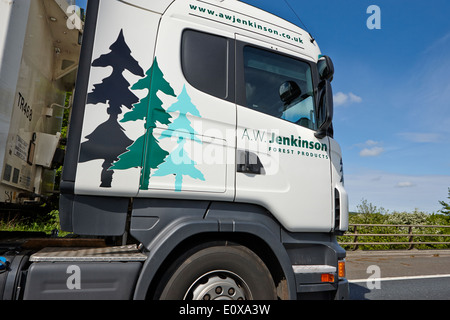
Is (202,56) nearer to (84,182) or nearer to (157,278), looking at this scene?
(84,182)

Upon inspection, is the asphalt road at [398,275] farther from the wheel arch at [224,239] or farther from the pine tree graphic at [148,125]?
the pine tree graphic at [148,125]

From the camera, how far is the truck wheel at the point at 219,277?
2.37 meters

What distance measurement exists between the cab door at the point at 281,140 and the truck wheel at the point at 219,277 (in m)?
0.46

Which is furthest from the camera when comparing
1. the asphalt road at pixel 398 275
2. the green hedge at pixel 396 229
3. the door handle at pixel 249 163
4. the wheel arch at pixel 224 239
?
the green hedge at pixel 396 229

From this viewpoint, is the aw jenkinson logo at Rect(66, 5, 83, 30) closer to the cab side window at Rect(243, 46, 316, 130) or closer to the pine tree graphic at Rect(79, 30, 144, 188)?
the pine tree graphic at Rect(79, 30, 144, 188)

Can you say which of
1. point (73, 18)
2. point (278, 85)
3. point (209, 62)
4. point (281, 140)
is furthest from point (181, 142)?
point (73, 18)

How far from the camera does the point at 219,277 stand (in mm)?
2496

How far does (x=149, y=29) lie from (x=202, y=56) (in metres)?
0.50

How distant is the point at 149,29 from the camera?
103 inches

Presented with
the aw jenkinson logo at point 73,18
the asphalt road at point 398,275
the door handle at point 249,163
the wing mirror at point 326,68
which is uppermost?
the aw jenkinson logo at point 73,18

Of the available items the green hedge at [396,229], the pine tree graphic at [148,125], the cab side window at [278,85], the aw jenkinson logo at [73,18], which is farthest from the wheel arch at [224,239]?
the green hedge at [396,229]

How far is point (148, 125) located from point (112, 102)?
1.07 feet

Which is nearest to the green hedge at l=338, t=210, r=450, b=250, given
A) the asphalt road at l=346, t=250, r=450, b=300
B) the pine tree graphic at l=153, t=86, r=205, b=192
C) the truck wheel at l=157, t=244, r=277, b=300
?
the asphalt road at l=346, t=250, r=450, b=300
